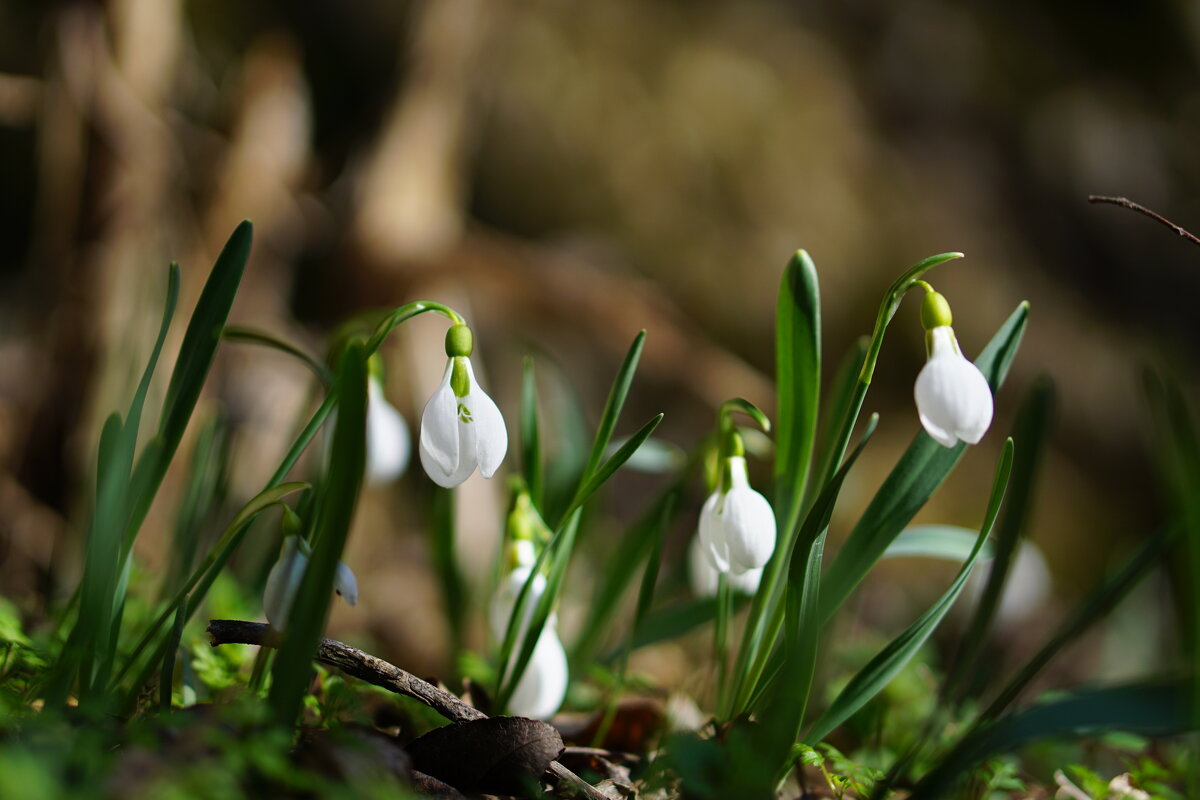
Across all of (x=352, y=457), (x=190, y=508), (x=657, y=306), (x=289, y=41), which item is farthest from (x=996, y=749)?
(x=289, y=41)

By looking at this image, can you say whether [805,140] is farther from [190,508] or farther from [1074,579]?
[190,508]

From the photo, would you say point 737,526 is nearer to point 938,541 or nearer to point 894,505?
point 894,505

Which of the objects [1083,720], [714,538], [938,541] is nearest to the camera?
[1083,720]

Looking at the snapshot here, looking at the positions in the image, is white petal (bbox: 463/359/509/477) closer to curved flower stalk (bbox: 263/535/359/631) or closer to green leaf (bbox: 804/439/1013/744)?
curved flower stalk (bbox: 263/535/359/631)

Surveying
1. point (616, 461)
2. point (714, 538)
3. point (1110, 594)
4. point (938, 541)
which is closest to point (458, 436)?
point (616, 461)

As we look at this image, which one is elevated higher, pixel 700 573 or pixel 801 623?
pixel 801 623

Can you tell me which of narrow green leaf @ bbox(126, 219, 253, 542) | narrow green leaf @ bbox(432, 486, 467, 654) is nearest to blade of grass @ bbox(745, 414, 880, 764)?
narrow green leaf @ bbox(126, 219, 253, 542)

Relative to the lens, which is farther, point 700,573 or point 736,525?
point 700,573
